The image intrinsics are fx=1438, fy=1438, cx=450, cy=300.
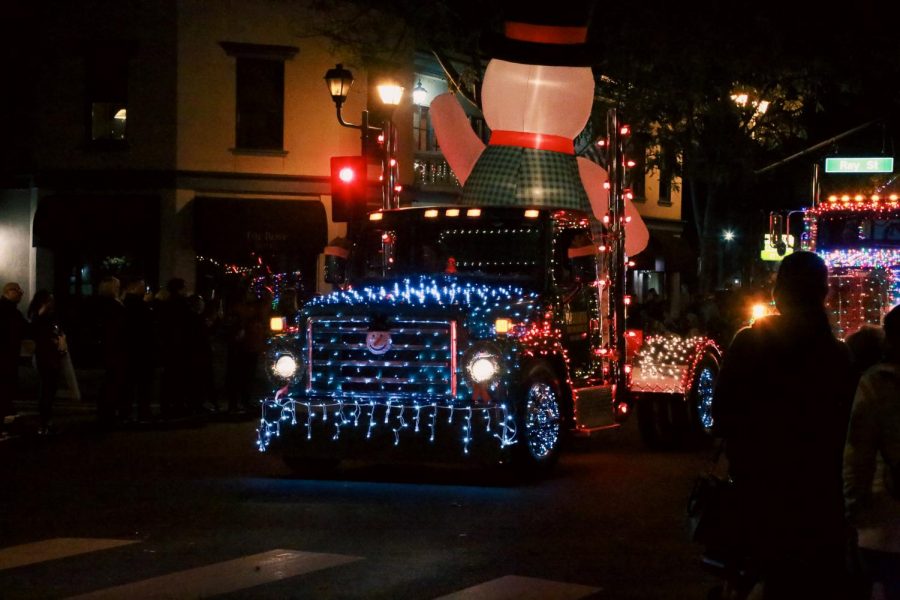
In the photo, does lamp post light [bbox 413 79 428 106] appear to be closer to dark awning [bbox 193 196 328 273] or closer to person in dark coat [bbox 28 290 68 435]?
dark awning [bbox 193 196 328 273]

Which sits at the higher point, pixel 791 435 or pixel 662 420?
pixel 791 435

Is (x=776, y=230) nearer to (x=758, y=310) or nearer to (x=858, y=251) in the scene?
(x=858, y=251)

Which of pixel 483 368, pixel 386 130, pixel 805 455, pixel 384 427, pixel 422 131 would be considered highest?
pixel 422 131

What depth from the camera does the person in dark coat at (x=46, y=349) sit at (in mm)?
16469

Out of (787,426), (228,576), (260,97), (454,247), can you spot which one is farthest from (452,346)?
(260,97)

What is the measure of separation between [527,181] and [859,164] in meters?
9.70

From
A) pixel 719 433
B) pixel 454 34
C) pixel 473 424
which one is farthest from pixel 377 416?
pixel 454 34

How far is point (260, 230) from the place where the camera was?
99.2 ft

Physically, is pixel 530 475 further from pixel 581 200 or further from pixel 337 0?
pixel 337 0

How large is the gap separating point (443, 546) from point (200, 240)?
21.1m

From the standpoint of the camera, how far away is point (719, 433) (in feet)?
17.3

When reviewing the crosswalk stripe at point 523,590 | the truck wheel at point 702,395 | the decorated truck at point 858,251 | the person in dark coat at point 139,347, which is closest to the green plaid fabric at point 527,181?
the truck wheel at point 702,395

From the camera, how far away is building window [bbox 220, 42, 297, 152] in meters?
30.5

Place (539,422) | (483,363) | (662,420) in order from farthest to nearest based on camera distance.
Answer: (662,420) < (539,422) < (483,363)
